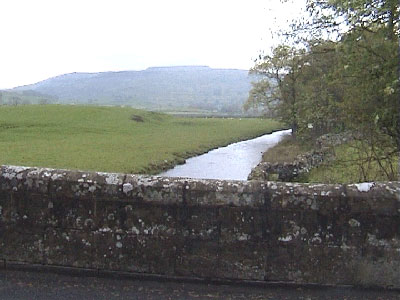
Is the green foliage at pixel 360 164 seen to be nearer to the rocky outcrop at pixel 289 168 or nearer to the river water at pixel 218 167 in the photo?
the rocky outcrop at pixel 289 168

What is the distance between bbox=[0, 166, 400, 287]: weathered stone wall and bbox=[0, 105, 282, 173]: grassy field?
21.4 m

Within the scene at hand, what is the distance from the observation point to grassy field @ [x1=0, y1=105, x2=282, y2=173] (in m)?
29.3

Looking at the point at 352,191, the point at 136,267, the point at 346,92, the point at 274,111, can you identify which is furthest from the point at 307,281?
the point at 274,111

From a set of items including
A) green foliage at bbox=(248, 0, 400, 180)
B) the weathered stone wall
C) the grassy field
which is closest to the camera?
the weathered stone wall

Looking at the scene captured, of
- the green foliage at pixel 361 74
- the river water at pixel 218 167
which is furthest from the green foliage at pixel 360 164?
the river water at pixel 218 167

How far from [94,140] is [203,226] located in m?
41.7

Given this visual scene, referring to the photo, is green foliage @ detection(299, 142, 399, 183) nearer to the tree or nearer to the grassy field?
the grassy field

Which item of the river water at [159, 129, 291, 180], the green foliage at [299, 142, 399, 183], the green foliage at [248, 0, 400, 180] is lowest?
the river water at [159, 129, 291, 180]

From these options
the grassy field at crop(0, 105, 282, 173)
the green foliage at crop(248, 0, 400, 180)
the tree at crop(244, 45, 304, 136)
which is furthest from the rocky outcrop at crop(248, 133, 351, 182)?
the tree at crop(244, 45, 304, 136)

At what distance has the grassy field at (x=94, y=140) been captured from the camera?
1154 inches

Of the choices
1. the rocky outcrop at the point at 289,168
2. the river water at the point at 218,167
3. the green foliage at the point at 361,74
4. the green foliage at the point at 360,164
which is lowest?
the river water at the point at 218,167

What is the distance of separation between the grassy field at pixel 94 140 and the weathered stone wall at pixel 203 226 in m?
21.4

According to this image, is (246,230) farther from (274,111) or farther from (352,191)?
(274,111)

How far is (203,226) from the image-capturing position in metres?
4.82
